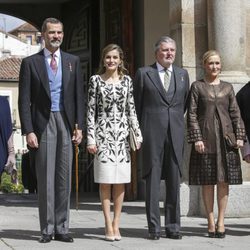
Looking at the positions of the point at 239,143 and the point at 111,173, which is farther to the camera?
the point at 239,143

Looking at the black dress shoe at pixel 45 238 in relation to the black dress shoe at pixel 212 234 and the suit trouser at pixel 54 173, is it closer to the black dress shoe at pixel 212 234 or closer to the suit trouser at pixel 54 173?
the suit trouser at pixel 54 173

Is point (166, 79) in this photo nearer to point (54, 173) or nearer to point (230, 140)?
point (230, 140)

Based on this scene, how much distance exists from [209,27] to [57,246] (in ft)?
13.3

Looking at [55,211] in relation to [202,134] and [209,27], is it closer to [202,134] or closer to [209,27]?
[202,134]

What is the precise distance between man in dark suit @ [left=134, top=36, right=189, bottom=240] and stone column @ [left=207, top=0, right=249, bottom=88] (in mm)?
2315

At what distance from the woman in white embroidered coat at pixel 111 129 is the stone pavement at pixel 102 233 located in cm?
37

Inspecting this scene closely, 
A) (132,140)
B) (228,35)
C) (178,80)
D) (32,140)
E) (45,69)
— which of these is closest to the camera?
(32,140)

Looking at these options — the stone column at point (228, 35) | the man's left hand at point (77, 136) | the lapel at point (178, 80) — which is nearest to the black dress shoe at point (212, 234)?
the lapel at point (178, 80)

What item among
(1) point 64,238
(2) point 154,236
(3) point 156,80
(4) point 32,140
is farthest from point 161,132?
(1) point 64,238

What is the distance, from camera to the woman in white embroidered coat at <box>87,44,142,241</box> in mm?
7473

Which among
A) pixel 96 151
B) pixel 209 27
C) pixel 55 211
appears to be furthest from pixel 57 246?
pixel 209 27

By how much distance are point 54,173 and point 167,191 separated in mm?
1125

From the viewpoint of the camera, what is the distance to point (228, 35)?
32.6 ft

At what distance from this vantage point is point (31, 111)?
24.4 feet
